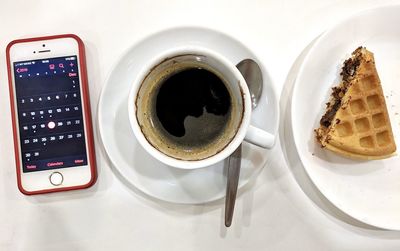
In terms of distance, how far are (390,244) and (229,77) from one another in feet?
1.54

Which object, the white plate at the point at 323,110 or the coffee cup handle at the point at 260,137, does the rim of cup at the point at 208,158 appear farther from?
the white plate at the point at 323,110

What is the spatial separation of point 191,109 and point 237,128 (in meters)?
0.10

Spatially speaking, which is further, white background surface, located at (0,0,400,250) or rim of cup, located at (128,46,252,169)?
white background surface, located at (0,0,400,250)

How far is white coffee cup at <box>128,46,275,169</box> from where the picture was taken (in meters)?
0.64

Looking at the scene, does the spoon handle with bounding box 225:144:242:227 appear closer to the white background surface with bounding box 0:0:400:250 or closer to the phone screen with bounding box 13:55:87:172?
the white background surface with bounding box 0:0:400:250

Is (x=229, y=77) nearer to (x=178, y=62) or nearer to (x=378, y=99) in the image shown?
(x=178, y=62)

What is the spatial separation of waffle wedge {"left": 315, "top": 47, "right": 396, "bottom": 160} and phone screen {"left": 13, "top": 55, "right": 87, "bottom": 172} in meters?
0.44

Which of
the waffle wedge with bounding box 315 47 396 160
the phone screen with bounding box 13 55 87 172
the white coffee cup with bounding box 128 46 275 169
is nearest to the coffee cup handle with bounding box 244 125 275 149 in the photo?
the white coffee cup with bounding box 128 46 275 169

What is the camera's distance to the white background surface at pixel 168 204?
793 mm

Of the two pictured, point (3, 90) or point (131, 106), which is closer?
point (131, 106)

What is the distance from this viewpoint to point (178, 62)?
2.25 ft

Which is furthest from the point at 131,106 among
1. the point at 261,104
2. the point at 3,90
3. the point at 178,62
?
the point at 3,90

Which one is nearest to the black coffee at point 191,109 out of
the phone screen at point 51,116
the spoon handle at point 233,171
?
the spoon handle at point 233,171

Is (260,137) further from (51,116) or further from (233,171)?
(51,116)
